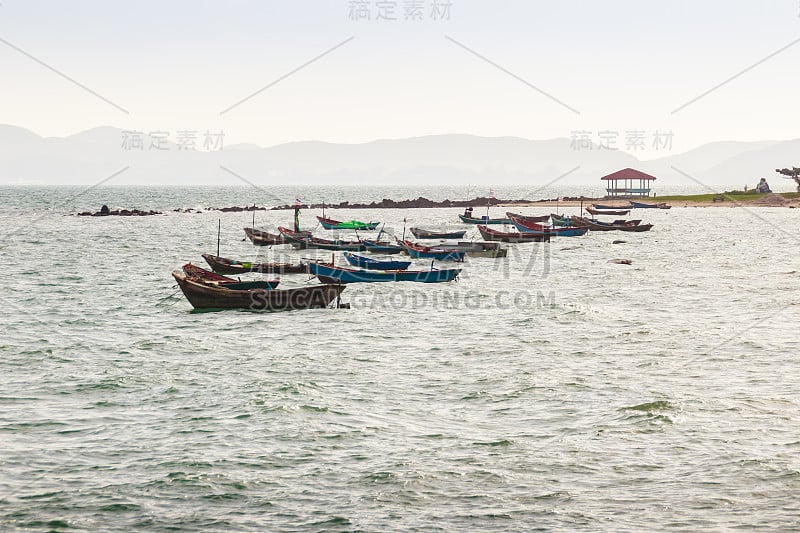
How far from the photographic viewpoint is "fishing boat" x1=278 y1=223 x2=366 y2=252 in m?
54.2

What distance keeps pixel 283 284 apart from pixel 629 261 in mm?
22756

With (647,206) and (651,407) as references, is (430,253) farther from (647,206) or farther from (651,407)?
(647,206)

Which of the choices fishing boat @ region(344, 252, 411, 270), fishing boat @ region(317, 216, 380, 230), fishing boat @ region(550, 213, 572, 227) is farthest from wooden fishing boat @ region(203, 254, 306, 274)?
fishing boat @ region(550, 213, 572, 227)

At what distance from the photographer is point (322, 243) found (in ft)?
185

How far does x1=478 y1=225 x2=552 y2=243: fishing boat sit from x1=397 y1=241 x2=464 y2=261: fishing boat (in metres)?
15.3

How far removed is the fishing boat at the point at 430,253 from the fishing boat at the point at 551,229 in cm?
2136

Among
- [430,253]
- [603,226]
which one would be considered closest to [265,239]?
[430,253]

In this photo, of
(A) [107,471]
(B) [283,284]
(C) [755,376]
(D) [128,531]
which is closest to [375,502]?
(D) [128,531]

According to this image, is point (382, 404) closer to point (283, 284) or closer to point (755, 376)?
point (755, 376)

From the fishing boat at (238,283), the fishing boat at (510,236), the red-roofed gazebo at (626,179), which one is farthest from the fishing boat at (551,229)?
the red-roofed gazebo at (626,179)

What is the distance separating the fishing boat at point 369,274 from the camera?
39.0 metres

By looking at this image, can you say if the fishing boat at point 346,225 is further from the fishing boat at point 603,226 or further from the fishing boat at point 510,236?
the fishing boat at point 603,226

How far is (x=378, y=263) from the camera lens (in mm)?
41906

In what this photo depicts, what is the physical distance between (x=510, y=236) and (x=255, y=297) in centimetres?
3867
